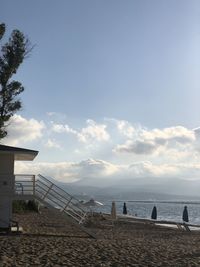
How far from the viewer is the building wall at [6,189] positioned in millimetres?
20859

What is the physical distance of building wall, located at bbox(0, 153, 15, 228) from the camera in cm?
2086

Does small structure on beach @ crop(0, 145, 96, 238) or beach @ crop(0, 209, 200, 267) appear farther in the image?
small structure on beach @ crop(0, 145, 96, 238)

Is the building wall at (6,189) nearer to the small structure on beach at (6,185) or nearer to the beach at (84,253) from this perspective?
the small structure on beach at (6,185)

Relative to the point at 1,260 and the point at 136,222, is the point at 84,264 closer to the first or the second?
the point at 1,260

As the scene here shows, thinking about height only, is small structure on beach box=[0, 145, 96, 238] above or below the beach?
above

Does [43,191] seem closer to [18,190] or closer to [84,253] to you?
[18,190]

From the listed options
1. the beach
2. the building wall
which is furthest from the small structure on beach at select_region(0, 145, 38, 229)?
the beach

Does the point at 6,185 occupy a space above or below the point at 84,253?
above

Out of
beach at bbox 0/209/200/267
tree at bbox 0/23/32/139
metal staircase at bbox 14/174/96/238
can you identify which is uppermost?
tree at bbox 0/23/32/139

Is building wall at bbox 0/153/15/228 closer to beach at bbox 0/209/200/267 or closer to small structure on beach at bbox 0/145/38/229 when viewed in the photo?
small structure on beach at bbox 0/145/38/229

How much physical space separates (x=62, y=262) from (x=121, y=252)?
2906 millimetres

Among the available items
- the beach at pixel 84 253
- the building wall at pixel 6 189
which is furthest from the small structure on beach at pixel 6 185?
the beach at pixel 84 253

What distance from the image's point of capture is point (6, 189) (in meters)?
20.9

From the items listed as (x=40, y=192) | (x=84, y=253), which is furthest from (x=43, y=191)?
(x=84, y=253)
